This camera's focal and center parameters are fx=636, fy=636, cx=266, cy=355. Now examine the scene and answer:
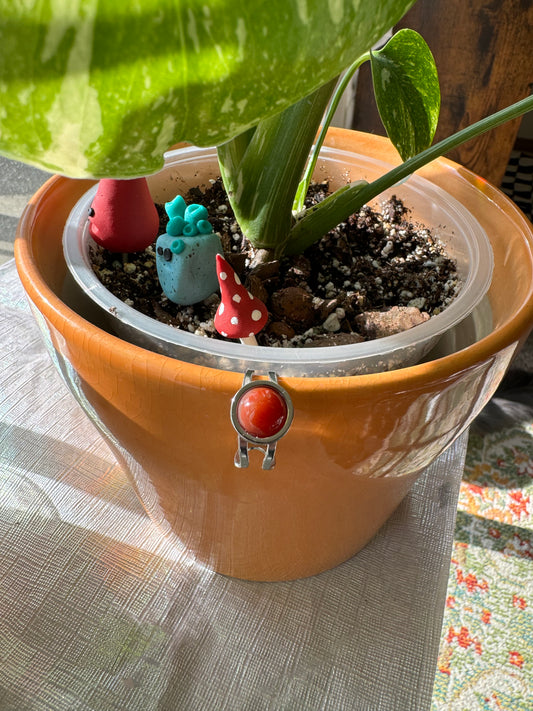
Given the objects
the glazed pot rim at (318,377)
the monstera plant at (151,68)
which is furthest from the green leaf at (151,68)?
the glazed pot rim at (318,377)

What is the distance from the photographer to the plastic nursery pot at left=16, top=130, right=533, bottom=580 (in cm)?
36

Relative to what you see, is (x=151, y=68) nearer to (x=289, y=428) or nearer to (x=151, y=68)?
(x=151, y=68)

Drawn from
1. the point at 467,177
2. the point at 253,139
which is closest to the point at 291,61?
the point at 253,139

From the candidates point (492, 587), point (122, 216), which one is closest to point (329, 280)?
point (122, 216)

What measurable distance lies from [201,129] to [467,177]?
379mm

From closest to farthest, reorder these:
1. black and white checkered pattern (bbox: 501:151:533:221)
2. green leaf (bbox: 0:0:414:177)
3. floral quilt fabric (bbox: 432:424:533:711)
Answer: green leaf (bbox: 0:0:414:177) < floral quilt fabric (bbox: 432:424:533:711) < black and white checkered pattern (bbox: 501:151:533:221)

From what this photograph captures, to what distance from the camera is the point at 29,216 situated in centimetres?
48

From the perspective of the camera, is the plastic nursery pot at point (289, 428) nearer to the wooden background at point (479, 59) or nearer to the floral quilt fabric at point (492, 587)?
the floral quilt fabric at point (492, 587)

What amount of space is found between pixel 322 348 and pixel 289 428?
0.06 m

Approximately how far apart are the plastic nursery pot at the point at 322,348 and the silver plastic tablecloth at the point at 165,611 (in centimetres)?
20

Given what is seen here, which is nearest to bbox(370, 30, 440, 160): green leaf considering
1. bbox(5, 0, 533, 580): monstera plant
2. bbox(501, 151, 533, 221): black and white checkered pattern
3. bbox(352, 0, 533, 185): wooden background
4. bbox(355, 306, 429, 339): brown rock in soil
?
bbox(5, 0, 533, 580): monstera plant

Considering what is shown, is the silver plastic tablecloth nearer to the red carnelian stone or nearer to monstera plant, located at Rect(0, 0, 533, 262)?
the red carnelian stone

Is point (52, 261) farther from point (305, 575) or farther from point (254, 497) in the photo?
point (305, 575)

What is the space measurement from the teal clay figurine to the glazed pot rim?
3.3 inches
